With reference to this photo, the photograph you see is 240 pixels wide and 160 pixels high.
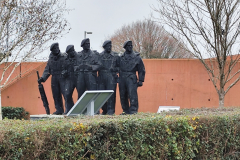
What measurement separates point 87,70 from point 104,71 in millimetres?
490

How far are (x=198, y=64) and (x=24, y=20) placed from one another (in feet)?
22.5

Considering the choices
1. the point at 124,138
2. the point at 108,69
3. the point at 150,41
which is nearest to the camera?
the point at 124,138

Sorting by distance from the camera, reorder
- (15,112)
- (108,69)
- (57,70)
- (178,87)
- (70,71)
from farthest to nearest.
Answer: (15,112), (178,87), (57,70), (70,71), (108,69)

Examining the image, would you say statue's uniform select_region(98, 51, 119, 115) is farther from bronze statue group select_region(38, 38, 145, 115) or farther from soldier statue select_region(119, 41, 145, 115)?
soldier statue select_region(119, 41, 145, 115)

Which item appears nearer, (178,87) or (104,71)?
(104,71)

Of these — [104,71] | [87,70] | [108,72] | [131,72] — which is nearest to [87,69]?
[87,70]

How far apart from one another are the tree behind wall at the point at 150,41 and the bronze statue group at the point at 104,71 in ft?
60.5

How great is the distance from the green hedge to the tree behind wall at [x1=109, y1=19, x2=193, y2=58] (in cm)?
2277

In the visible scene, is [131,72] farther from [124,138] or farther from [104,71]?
[124,138]

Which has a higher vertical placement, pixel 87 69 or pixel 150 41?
pixel 150 41

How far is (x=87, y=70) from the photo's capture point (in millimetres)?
10641

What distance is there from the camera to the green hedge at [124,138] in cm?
407

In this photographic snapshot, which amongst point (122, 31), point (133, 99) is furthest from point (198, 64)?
point (122, 31)

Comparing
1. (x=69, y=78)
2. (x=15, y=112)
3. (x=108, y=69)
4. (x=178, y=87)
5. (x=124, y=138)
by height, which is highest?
(x=108, y=69)
